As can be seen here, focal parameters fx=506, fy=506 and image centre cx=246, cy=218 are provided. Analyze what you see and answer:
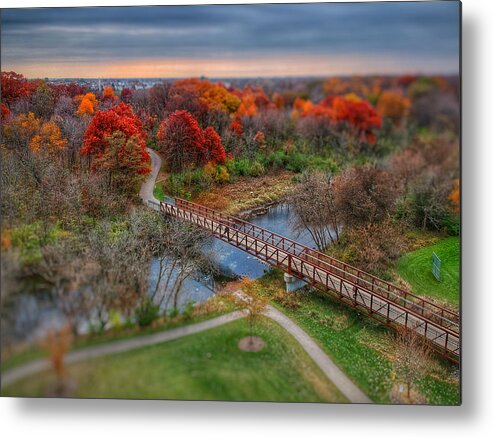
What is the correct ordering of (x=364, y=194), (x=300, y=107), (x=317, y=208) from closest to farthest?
(x=364, y=194) < (x=300, y=107) < (x=317, y=208)

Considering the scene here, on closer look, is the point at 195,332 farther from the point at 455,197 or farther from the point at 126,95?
the point at 455,197

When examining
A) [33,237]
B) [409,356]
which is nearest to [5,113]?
[33,237]

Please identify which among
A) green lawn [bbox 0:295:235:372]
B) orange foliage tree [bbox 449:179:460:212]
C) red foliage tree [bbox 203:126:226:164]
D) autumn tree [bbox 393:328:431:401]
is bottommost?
autumn tree [bbox 393:328:431:401]

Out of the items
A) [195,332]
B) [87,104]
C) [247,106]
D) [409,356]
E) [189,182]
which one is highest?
[87,104]

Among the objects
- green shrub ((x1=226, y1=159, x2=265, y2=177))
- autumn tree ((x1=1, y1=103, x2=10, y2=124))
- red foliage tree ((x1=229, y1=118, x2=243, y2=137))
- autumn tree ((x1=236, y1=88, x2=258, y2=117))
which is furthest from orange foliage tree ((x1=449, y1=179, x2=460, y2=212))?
autumn tree ((x1=1, y1=103, x2=10, y2=124))

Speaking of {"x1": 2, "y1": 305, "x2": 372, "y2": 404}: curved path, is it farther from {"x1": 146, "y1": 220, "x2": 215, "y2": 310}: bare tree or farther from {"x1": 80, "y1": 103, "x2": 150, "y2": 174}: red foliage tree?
{"x1": 80, "y1": 103, "x2": 150, "y2": 174}: red foliage tree

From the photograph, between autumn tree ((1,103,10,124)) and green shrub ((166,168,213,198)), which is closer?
autumn tree ((1,103,10,124))

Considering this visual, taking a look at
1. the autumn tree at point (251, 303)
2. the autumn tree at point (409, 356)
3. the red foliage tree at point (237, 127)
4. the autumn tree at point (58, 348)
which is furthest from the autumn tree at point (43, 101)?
the autumn tree at point (409, 356)

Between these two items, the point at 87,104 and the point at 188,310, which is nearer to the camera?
the point at 188,310
